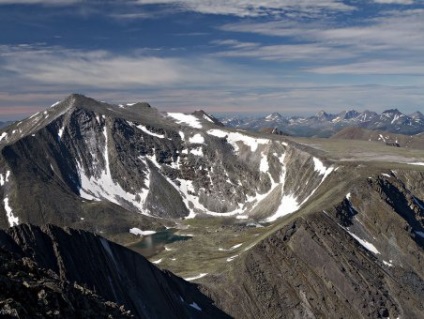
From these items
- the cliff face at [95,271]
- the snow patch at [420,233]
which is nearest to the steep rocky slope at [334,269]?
the snow patch at [420,233]

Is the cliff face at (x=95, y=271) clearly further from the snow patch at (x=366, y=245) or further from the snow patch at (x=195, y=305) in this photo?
the snow patch at (x=366, y=245)

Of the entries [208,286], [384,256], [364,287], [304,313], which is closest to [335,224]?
[384,256]

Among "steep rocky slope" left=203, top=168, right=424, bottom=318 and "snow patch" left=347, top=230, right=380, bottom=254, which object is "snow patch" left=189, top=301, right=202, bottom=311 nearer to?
"steep rocky slope" left=203, top=168, right=424, bottom=318

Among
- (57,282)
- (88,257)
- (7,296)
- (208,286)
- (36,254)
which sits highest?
(7,296)

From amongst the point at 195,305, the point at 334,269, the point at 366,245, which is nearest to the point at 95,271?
the point at 195,305

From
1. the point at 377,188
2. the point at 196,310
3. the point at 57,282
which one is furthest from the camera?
the point at 377,188

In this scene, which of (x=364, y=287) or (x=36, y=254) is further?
(x=364, y=287)

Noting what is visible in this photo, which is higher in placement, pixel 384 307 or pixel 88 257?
pixel 88 257

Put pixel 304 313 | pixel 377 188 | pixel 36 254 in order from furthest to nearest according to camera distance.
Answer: pixel 377 188 < pixel 304 313 < pixel 36 254

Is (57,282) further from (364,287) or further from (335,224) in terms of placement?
(335,224)

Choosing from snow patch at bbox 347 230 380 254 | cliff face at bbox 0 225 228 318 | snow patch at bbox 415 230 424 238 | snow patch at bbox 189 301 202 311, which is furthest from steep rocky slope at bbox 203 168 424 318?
cliff face at bbox 0 225 228 318
